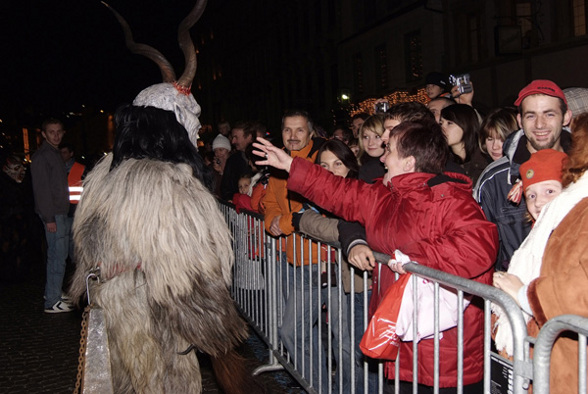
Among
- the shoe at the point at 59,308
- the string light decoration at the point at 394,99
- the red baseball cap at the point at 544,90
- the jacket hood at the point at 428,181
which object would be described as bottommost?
the shoe at the point at 59,308

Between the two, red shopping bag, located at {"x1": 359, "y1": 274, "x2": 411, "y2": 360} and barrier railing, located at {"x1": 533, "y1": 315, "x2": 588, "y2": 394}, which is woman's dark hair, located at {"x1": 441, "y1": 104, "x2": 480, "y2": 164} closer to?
red shopping bag, located at {"x1": 359, "y1": 274, "x2": 411, "y2": 360}

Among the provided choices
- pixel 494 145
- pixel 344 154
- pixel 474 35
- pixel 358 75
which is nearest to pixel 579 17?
pixel 474 35

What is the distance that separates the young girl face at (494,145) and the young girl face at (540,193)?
156 cm

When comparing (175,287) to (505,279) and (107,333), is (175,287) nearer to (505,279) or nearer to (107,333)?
(107,333)

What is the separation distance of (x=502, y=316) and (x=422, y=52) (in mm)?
22042

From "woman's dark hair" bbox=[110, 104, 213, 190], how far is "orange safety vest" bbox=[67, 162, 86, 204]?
5.23m

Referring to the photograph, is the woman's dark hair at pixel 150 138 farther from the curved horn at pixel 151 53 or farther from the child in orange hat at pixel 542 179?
the child in orange hat at pixel 542 179

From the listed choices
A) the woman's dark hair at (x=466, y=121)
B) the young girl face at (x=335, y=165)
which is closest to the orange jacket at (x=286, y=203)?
the young girl face at (x=335, y=165)

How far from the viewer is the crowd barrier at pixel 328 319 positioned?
2045 millimetres

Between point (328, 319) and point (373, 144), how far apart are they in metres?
1.79

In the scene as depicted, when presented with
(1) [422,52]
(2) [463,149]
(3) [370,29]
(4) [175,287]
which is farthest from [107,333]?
(3) [370,29]

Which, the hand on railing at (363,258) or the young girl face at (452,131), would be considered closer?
the hand on railing at (363,258)

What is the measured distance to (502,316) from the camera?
7.80 ft

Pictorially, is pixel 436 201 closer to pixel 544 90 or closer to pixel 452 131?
pixel 544 90
